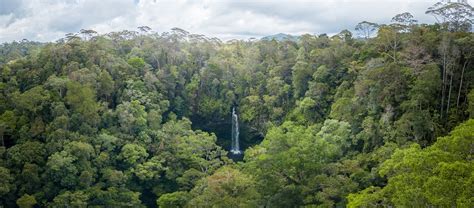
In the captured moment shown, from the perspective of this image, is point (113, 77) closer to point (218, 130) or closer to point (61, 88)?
point (61, 88)

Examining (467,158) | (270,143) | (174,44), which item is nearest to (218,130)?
(174,44)

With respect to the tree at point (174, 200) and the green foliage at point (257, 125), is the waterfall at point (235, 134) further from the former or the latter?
the tree at point (174, 200)

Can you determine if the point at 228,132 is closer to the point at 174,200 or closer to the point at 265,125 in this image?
the point at 265,125

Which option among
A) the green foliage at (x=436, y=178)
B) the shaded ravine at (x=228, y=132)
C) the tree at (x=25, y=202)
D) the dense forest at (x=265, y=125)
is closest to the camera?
the green foliage at (x=436, y=178)

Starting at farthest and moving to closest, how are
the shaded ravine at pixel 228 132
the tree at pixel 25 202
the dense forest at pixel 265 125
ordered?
the shaded ravine at pixel 228 132 < the tree at pixel 25 202 < the dense forest at pixel 265 125

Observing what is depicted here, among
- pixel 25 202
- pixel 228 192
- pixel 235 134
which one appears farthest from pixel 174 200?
pixel 235 134

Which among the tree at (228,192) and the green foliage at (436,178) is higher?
the green foliage at (436,178)

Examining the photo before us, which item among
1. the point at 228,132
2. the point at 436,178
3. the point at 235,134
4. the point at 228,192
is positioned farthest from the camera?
the point at 228,132

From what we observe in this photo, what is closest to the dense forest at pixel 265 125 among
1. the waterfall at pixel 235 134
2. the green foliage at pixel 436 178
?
the green foliage at pixel 436 178

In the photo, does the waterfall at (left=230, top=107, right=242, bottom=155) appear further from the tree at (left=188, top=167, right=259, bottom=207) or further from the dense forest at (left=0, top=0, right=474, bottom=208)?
the tree at (left=188, top=167, right=259, bottom=207)
